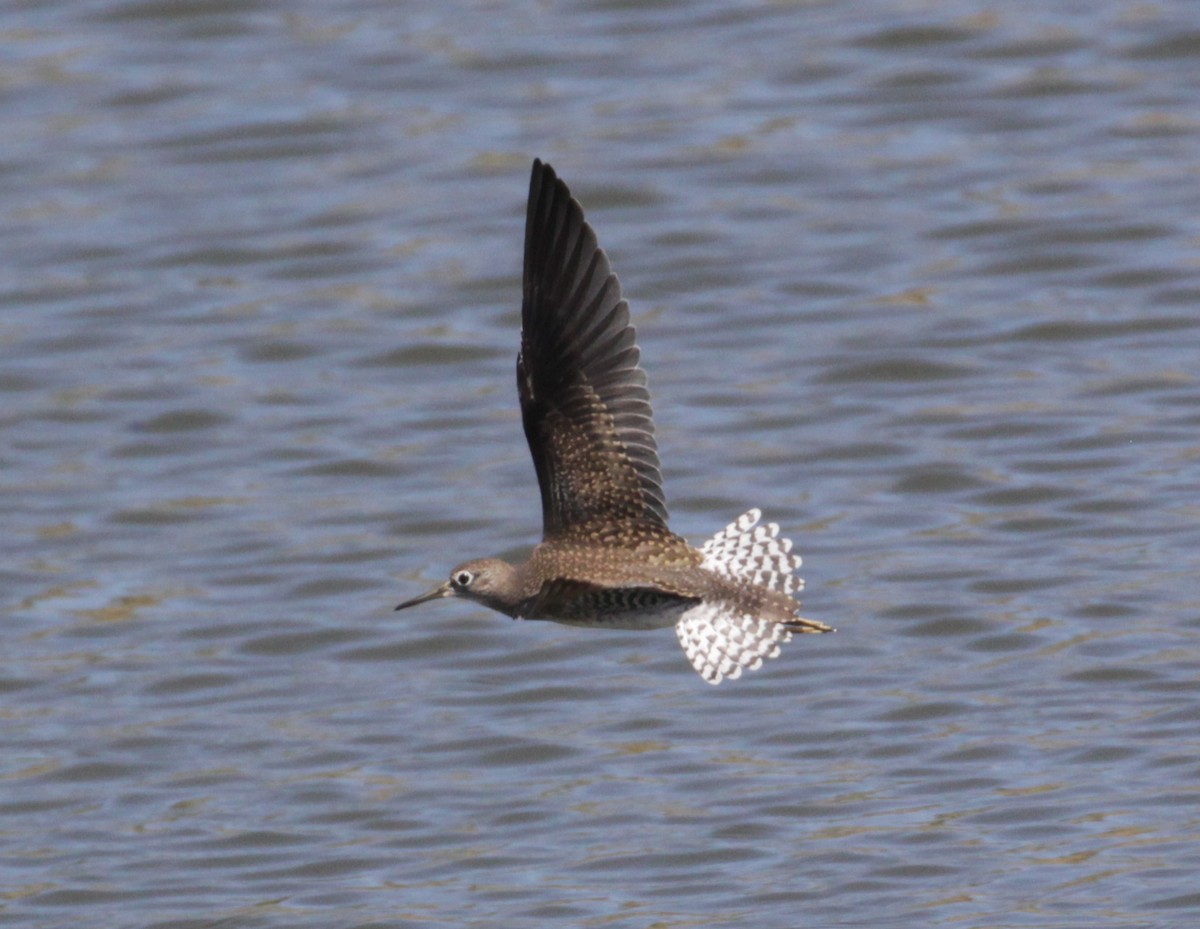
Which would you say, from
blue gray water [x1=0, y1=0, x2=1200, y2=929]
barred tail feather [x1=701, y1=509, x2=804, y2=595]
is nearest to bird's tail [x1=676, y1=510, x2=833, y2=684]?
barred tail feather [x1=701, y1=509, x2=804, y2=595]

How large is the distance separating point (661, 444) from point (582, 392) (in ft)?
14.0

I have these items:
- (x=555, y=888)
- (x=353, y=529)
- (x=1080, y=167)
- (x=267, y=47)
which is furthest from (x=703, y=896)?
(x=267, y=47)

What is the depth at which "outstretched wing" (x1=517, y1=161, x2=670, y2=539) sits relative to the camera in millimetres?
8117

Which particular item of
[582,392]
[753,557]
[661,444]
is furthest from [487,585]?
[661,444]

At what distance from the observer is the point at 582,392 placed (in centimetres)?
819

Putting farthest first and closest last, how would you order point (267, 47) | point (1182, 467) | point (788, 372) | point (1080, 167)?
point (267, 47) < point (1080, 167) < point (788, 372) < point (1182, 467)

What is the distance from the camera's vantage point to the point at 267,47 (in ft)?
56.3

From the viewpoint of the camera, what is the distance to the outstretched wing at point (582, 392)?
812cm

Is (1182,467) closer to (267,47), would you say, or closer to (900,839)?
(900,839)

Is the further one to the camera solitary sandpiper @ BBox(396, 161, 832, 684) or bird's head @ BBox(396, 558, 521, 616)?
bird's head @ BBox(396, 558, 521, 616)

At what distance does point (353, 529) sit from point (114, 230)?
3.98 m

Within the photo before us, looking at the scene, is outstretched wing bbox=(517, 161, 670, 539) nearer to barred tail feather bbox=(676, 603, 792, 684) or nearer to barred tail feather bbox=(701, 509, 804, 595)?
barred tail feather bbox=(701, 509, 804, 595)

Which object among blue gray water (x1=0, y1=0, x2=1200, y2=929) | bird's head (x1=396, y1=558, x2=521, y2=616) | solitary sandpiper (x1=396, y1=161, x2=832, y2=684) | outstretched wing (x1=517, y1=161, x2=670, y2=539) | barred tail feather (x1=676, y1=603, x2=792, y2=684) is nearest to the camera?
barred tail feather (x1=676, y1=603, x2=792, y2=684)

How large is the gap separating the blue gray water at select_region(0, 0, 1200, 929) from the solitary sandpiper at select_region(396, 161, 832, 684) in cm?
141
